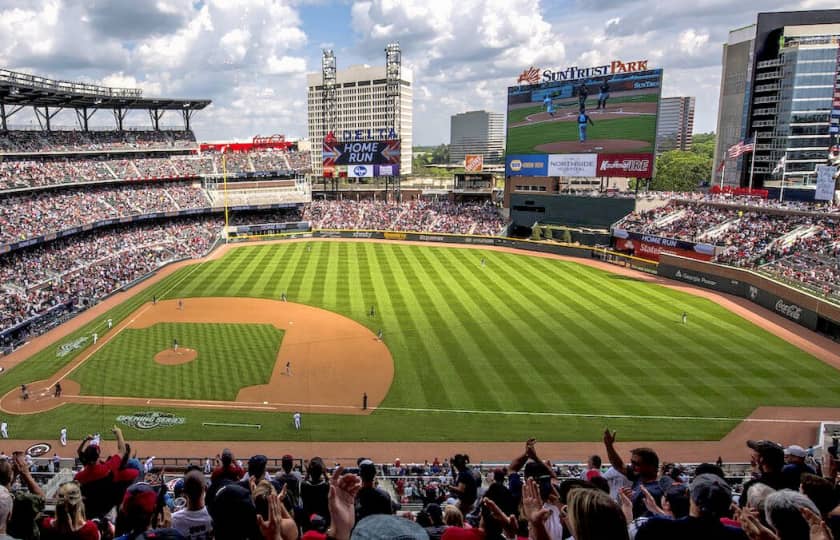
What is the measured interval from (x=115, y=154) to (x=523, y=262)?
49.6m

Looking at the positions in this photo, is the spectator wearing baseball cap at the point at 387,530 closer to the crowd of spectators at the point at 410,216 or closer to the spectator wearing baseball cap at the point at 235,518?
the spectator wearing baseball cap at the point at 235,518

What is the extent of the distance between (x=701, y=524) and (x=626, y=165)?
57.6 m

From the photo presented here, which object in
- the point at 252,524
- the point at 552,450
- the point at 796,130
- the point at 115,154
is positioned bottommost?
the point at 552,450

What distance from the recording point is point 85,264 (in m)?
43.2

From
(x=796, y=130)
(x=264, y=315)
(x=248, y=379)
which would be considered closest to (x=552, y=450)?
(x=248, y=379)

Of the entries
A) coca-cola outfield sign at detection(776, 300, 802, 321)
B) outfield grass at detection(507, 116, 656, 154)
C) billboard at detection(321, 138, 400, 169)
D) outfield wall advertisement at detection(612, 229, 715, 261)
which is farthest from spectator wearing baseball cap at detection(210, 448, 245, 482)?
billboard at detection(321, 138, 400, 169)

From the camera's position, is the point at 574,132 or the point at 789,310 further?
the point at 574,132

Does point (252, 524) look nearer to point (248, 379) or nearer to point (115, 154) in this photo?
point (248, 379)

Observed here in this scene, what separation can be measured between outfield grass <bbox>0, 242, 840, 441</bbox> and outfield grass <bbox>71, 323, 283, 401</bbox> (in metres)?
Answer: 1.22

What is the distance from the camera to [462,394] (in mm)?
23125

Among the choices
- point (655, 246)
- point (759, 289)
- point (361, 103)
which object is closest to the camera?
point (759, 289)

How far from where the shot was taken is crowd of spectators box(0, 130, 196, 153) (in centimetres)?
5153

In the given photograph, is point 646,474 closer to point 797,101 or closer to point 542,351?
point 542,351

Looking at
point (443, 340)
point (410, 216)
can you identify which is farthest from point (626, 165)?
point (443, 340)
